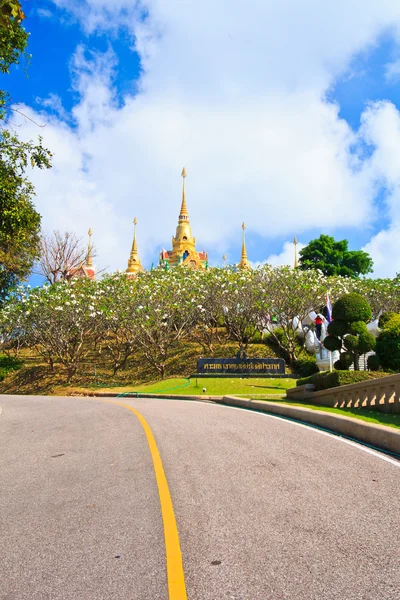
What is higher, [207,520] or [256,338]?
[256,338]

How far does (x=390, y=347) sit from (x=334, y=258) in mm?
49513

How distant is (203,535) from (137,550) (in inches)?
24.3

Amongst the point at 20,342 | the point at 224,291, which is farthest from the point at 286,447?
the point at 20,342

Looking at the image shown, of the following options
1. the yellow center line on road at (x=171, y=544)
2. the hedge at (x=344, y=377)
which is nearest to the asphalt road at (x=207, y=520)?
the yellow center line on road at (x=171, y=544)

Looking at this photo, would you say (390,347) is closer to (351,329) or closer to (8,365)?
(351,329)

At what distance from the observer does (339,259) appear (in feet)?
212

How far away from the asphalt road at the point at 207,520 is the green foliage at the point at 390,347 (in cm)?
858

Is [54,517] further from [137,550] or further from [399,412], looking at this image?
[399,412]

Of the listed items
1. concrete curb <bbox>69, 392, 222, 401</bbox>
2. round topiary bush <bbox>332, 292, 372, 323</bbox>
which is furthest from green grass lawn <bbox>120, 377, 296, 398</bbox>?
round topiary bush <bbox>332, 292, 372, 323</bbox>

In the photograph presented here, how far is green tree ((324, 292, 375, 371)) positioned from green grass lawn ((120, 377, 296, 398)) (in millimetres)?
6785

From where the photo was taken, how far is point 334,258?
64.3m

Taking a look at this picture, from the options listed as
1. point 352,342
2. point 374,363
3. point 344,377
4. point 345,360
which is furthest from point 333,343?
point 344,377

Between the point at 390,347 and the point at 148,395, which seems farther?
the point at 148,395

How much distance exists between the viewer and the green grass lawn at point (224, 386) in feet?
79.7
